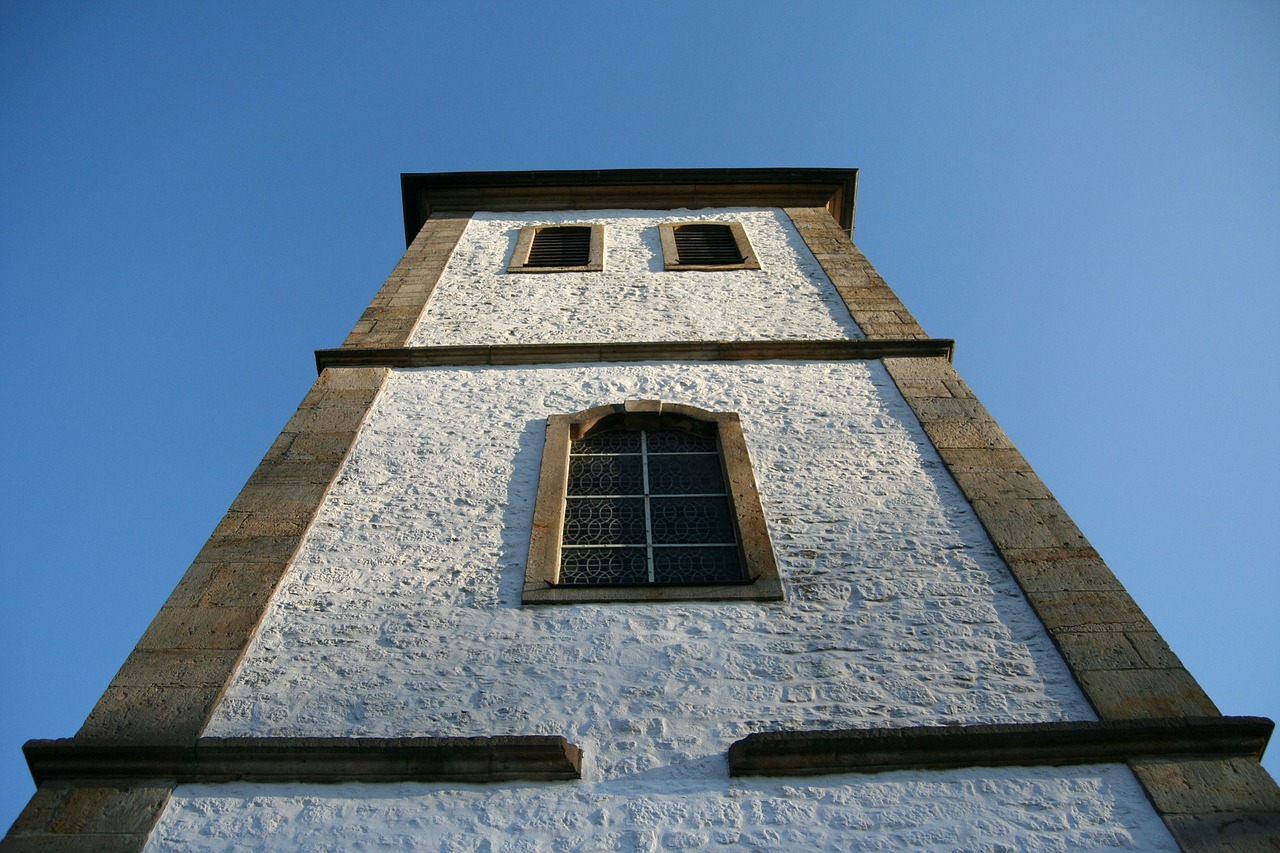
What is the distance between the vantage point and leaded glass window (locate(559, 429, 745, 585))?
632 cm

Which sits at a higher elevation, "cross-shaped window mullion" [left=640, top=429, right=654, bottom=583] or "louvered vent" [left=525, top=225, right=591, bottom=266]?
"louvered vent" [left=525, top=225, right=591, bottom=266]

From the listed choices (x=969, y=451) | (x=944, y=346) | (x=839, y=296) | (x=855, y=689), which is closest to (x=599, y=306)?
(x=839, y=296)

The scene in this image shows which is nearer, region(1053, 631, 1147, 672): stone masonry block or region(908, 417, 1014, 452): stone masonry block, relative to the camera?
region(1053, 631, 1147, 672): stone masonry block

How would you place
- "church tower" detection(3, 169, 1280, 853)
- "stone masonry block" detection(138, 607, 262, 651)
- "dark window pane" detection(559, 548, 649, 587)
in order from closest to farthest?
"church tower" detection(3, 169, 1280, 853)
"stone masonry block" detection(138, 607, 262, 651)
"dark window pane" detection(559, 548, 649, 587)

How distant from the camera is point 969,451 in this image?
7.12 metres

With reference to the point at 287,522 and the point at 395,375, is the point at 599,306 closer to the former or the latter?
the point at 395,375

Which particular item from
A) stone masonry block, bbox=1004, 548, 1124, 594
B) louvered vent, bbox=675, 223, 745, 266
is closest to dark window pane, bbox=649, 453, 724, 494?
stone masonry block, bbox=1004, 548, 1124, 594

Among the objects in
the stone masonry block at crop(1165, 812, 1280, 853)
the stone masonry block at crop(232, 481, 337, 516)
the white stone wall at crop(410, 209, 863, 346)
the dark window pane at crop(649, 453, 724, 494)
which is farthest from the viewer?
the white stone wall at crop(410, 209, 863, 346)

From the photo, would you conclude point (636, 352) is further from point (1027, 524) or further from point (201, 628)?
point (201, 628)

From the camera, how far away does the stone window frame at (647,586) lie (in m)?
5.84

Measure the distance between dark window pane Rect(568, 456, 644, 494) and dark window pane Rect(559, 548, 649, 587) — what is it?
690 millimetres

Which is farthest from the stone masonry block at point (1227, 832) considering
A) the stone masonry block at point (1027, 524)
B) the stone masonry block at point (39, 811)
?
the stone masonry block at point (39, 811)

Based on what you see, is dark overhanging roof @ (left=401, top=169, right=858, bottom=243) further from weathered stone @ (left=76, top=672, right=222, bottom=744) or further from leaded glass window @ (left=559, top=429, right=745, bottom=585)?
weathered stone @ (left=76, top=672, right=222, bottom=744)

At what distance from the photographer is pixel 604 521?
6781mm
